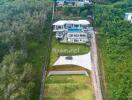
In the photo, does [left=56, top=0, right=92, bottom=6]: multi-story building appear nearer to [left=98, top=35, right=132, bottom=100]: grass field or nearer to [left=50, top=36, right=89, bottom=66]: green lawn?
[left=50, top=36, right=89, bottom=66]: green lawn

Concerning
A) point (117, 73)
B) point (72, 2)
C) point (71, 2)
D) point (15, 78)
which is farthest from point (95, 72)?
point (71, 2)

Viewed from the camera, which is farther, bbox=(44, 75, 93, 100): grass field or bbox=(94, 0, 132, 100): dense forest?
bbox=(94, 0, 132, 100): dense forest

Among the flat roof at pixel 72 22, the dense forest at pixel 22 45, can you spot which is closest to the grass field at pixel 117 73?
the flat roof at pixel 72 22

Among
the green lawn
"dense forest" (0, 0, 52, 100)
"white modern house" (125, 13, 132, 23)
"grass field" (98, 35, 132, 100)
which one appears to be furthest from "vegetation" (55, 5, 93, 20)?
"grass field" (98, 35, 132, 100)

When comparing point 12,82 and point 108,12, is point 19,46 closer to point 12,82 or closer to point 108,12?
point 12,82

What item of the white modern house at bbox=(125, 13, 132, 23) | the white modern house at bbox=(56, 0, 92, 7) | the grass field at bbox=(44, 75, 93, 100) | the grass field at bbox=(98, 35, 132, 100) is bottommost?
the grass field at bbox=(44, 75, 93, 100)

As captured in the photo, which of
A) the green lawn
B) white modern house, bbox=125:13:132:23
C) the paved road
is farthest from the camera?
white modern house, bbox=125:13:132:23

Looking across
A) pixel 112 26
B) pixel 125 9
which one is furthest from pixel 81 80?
pixel 125 9
